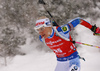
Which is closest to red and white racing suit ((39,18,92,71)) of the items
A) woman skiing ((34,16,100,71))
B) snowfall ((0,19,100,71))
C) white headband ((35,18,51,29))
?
woman skiing ((34,16,100,71))

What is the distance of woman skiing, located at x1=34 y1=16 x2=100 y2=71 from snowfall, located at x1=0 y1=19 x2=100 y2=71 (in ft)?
7.63

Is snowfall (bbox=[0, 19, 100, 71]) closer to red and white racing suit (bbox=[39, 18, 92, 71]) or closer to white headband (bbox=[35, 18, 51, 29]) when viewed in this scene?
red and white racing suit (bbox=[39, 18, 92, 71])

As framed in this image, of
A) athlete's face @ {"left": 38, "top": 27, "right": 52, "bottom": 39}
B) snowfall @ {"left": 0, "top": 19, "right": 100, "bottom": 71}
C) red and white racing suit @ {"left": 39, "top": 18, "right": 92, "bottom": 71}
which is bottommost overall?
snowfall @ {"left": 0, "top": 19, "right": 100, "bottom": 71}

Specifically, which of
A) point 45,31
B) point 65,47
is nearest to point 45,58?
point 65,47

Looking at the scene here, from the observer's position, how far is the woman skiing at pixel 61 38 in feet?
5.73

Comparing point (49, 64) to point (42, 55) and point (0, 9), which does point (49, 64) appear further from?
point (0, 9)

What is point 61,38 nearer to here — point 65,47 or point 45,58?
point 65,47

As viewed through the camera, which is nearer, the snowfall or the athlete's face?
the athlete's face

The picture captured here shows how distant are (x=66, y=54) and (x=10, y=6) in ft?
21.2

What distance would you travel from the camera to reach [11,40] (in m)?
6.70

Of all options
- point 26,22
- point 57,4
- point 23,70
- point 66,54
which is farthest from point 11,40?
point 66,54

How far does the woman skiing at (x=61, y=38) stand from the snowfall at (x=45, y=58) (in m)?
2.33

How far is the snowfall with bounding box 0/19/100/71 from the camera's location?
15.2ft

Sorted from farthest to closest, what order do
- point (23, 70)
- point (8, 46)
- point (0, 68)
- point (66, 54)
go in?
point (8, 46)
point (0, 68)
point (23, 70)
point (66, 54)
